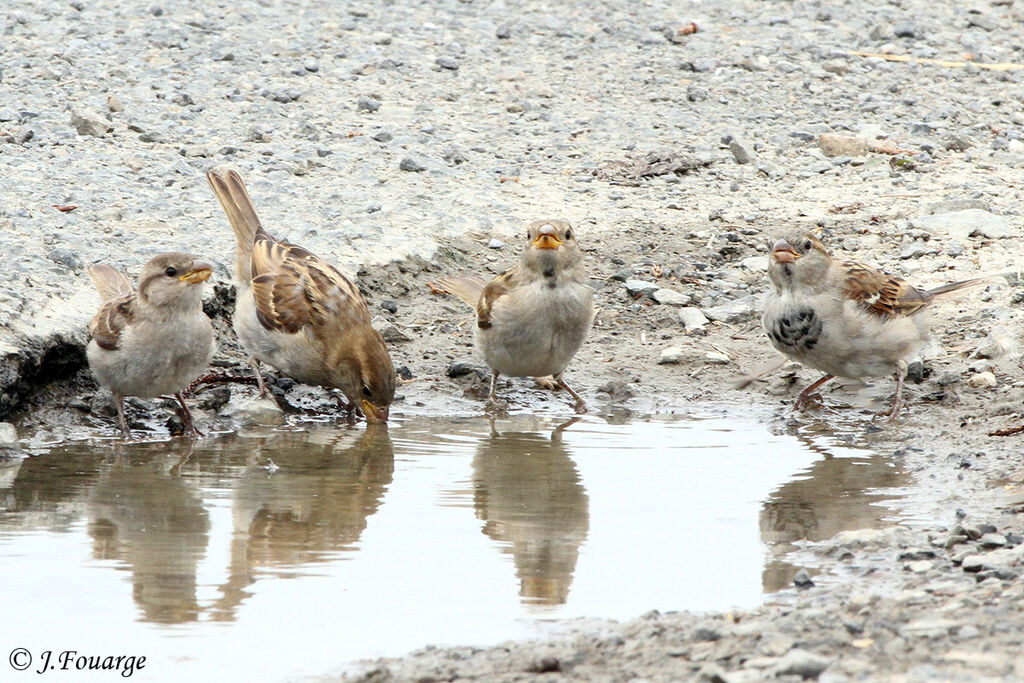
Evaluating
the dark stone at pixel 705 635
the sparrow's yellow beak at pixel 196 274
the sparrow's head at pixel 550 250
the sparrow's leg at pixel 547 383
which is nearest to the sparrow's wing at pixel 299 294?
the sparrow's yellow beak at pixel 196 274

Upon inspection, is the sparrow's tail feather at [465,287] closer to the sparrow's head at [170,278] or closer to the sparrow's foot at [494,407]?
the sparrow's foot at [494,407]

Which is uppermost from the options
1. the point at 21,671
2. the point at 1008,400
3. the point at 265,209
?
the point at 265,209

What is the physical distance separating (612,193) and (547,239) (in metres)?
2.90

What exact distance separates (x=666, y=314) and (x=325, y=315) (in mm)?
2477

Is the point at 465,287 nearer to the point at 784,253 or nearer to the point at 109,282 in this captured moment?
the point at 784,253

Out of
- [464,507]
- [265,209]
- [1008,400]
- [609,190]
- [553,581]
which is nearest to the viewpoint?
[553,581]

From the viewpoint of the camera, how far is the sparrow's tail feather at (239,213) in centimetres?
854

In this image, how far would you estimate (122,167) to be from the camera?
9.95 metres

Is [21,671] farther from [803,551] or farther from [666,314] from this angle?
[666,314]

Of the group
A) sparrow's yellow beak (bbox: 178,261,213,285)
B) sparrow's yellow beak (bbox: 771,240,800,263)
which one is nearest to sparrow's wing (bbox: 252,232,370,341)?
sparrow's yellow beak (bbox: 178,261,213,285)

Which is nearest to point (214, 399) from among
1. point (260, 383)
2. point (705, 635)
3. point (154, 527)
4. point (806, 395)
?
point (260, 383)

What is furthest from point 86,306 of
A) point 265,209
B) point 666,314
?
point 666,314

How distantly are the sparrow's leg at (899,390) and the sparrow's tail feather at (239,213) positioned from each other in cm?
392

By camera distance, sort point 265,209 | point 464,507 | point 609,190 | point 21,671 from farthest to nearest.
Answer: point 609,190, point 265,209, point 464,507, point 21,671
